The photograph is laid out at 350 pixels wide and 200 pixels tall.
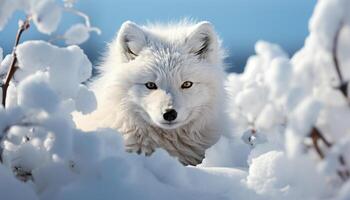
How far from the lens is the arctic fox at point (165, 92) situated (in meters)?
5.03

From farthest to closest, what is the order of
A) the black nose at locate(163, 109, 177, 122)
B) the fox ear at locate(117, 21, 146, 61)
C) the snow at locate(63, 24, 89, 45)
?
the fox ear at locate(117, 21, 146, 61), the black nose at locate(163, 109, 177, 122), the snow at locate(63, 24, 89, 45)

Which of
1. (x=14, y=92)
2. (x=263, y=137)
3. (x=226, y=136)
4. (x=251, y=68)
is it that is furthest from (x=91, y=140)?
(x=251, y=68)

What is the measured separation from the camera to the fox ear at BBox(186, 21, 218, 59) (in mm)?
5418

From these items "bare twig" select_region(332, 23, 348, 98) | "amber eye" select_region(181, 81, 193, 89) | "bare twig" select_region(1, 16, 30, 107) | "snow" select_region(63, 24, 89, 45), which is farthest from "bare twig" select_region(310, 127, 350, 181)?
"amber eye" select_region(181, 81, 193, 89)

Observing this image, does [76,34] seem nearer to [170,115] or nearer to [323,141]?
[323,141]

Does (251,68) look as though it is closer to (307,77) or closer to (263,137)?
(263,137)

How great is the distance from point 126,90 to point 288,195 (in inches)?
107

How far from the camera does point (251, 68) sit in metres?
7.01

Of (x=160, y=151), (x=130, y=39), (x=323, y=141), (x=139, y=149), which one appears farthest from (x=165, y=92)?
(x=323, y=141)

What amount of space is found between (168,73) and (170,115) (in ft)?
1.37

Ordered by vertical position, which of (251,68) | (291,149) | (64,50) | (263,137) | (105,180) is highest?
(251,68)

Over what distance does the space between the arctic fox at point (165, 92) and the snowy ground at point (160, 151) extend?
1679mm

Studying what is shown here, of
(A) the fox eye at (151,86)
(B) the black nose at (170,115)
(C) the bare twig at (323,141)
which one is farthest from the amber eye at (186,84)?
(C) the bare twig at (323,141)

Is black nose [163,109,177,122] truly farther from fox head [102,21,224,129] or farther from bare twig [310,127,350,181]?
bare twig [310,127,350,181]
